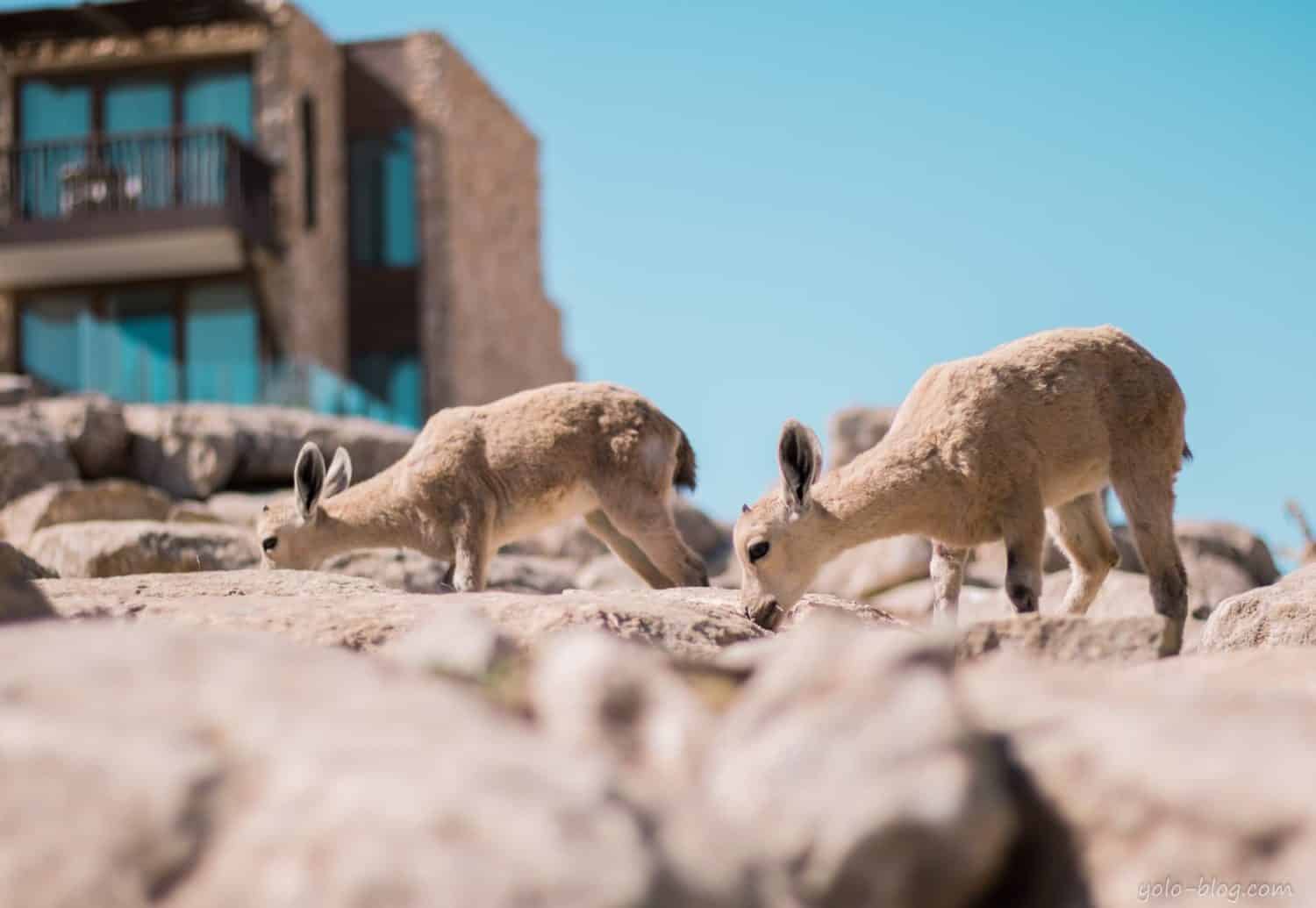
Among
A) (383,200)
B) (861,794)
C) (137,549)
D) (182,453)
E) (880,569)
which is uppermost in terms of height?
(861,794)

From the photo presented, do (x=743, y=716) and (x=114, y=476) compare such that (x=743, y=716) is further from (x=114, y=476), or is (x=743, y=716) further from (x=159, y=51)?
(x=159, y=51)

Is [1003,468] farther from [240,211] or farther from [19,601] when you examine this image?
[240,211]

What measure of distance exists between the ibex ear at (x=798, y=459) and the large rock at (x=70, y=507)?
8.84 m

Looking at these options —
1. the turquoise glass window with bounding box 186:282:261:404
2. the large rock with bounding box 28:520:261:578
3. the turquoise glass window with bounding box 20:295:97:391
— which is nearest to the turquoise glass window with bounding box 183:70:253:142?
the turquoise glass window with bounding box 186:282:261:404

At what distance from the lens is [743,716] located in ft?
11.5

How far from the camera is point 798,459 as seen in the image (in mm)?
9117

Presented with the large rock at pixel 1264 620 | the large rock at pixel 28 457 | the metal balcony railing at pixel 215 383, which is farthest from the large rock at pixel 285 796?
the metal balcony railing at pixel 215 383

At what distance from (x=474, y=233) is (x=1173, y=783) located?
28223 millimetres

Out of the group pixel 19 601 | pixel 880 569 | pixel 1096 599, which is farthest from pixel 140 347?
pixel 19 601

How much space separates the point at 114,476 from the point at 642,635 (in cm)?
1483

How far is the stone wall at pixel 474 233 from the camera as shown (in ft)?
96.6

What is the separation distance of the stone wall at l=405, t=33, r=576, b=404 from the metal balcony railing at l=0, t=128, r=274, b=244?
11.2 ft

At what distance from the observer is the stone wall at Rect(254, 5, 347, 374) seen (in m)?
27.5

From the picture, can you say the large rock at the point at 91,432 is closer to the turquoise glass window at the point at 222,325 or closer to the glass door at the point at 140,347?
the glass door at the point at 140,347
